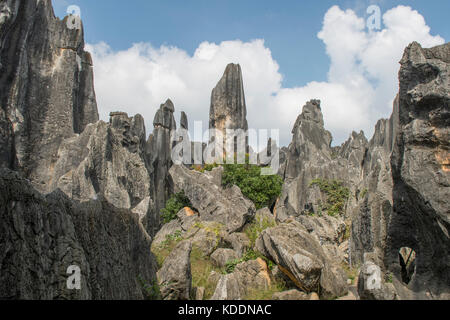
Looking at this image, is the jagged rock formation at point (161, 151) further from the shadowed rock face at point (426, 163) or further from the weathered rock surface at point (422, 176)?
the shadowed rock face at point (426, 163)

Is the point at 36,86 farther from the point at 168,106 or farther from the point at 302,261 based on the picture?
the point at 168,106

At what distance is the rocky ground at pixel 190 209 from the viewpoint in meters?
4.91

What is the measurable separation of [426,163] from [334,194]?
50.0 feet

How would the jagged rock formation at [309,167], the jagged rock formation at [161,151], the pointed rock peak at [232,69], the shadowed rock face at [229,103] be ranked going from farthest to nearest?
1. the pointed rock peak at [232,69]
2. the shadowed rock face at [229,103]
3. the jagged rock formation at [161,151]
4. the jagged rock formation at [309,167]

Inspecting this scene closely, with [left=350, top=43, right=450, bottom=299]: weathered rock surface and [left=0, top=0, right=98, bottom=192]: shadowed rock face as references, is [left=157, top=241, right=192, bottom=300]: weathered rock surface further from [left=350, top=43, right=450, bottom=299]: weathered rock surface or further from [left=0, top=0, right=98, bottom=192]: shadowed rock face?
[left=0, top=0, right=98, bottom=192]: shadowed rock face

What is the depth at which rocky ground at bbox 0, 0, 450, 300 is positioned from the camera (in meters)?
4.91

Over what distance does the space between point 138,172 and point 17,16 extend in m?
10.1

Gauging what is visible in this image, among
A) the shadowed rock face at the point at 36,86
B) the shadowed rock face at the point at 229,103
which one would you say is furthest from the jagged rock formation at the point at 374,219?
the shadowed rock face at the point at 229,103

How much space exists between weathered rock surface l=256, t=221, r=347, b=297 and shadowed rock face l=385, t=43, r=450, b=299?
7.49ft

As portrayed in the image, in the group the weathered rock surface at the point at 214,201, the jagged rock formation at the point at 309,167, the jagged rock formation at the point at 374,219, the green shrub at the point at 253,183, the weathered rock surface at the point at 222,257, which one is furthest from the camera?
the green shrub at the point at 253,183

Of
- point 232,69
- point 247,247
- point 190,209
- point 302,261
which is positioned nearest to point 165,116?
point 232,69

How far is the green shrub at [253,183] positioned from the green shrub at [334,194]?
4.30m

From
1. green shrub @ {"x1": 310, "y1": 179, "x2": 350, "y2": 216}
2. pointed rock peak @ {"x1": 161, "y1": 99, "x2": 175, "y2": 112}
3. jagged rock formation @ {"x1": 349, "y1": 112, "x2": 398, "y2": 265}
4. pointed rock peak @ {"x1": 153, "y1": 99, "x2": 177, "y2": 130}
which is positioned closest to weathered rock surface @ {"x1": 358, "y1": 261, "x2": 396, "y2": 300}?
jagged rock formation @ {"x1": 349, "y1": 112, "x2": 398, "y2": 265}

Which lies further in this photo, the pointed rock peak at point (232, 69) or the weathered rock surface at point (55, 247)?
the pointed rock peak at point (232, 69)
